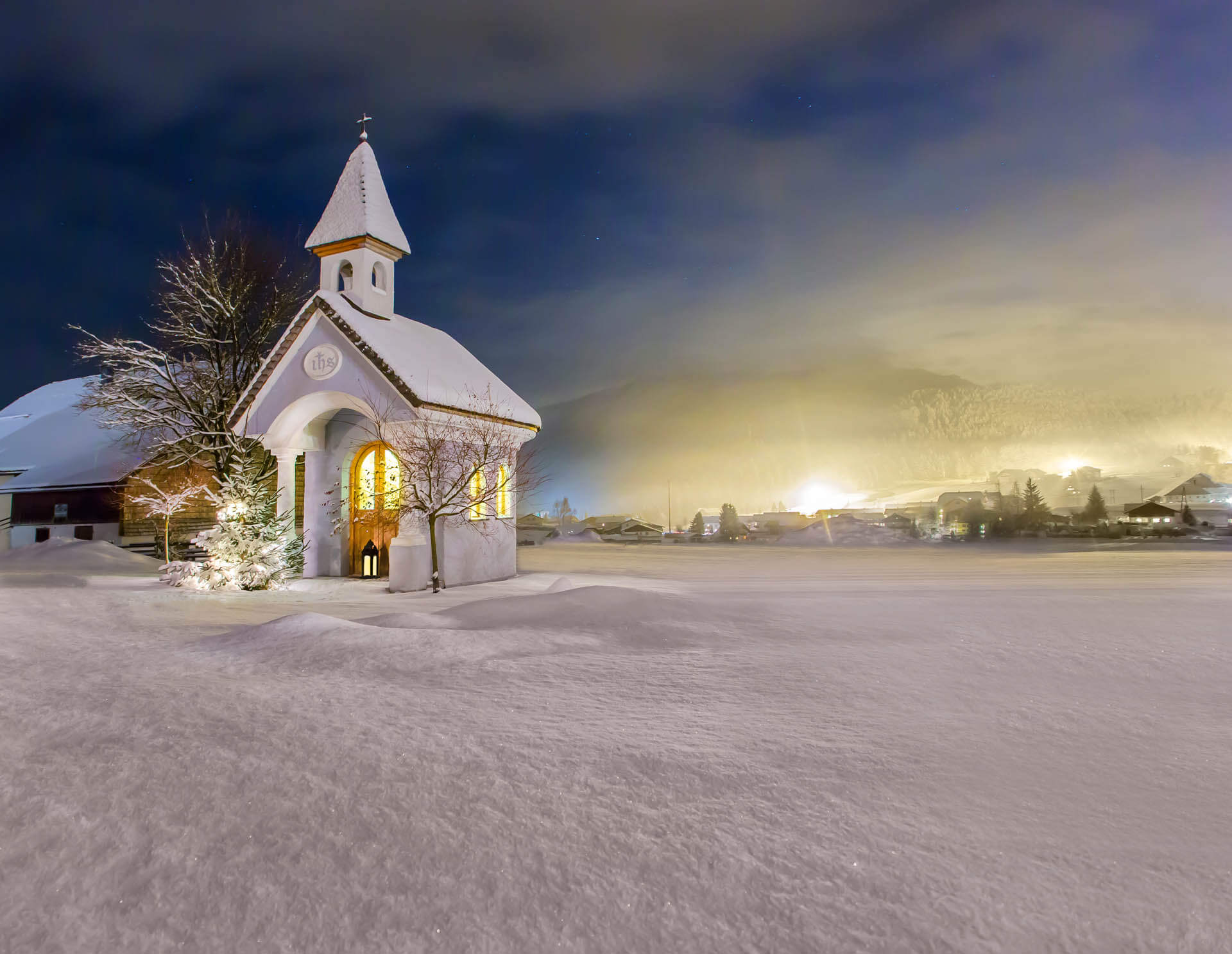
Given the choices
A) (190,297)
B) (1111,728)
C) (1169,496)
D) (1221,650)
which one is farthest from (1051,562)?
(1169,496)

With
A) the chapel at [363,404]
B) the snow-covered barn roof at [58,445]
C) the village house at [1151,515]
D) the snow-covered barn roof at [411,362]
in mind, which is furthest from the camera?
the village house at [1151,515]

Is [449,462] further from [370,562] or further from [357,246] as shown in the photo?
[357,246]

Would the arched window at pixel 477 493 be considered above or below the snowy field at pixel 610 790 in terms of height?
A: above

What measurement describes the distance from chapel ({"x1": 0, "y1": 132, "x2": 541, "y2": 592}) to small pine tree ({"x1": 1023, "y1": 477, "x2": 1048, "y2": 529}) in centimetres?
5320

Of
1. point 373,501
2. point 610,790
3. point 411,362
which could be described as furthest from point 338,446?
point 610,790

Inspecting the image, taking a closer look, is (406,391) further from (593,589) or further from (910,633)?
(910,633)

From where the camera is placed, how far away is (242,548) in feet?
52.6

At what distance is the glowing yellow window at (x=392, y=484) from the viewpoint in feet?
55.2

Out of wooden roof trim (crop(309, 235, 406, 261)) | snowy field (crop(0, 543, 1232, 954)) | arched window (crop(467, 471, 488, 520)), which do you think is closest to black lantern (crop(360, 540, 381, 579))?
arched window (crop(467, 471, 488, 520))

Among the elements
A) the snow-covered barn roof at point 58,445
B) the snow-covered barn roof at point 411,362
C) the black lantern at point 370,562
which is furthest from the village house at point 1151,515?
the snow-covered barn roof at point 58,445

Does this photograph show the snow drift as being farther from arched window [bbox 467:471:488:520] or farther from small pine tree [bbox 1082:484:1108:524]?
small pine tree [bbox 1082:484:1108:524]

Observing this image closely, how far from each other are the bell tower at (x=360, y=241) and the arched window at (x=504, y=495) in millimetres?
5660

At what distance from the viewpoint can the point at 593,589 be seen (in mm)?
11000

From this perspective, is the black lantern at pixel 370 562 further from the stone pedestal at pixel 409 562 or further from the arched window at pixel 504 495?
the arched window at pixel 504 495
